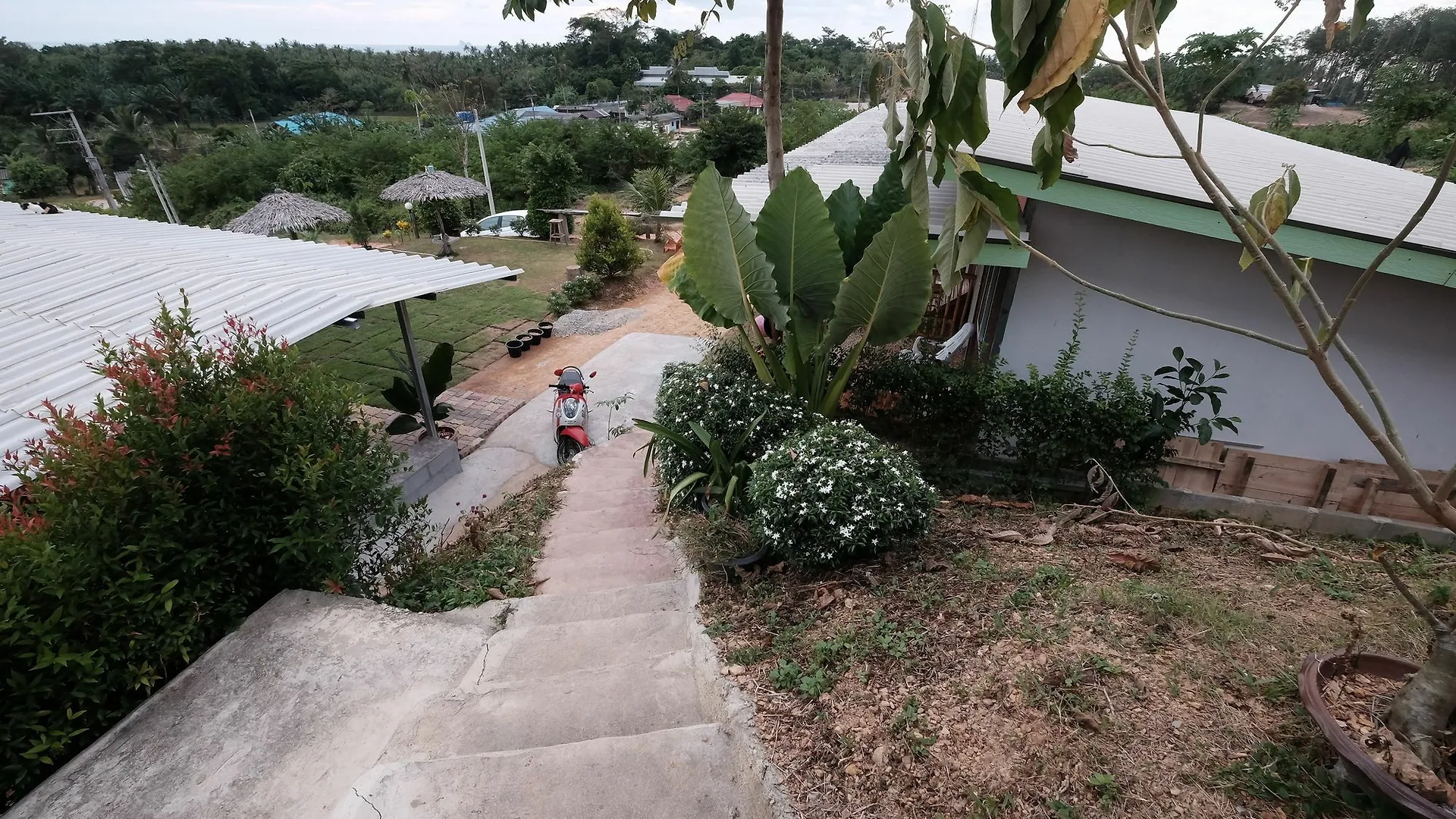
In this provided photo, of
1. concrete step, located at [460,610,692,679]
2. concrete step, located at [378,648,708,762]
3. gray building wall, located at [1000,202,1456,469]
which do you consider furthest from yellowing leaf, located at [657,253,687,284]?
concrete step, located at [378,648,708,762]

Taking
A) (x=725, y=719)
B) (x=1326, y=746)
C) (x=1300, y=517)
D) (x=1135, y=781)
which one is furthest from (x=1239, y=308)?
(x=725, y=719)

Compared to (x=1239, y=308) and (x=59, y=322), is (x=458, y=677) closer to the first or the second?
(x=59, y=322)

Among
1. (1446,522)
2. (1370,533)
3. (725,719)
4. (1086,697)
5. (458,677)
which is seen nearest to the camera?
(1446,522)

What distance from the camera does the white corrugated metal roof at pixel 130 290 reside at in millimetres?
4254

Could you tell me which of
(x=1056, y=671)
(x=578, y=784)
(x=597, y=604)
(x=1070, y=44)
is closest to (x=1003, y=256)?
(x=1056, y=671)

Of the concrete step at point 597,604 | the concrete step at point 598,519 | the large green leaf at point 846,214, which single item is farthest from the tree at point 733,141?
the concrete step at point 597,604

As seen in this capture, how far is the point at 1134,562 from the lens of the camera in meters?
3.31

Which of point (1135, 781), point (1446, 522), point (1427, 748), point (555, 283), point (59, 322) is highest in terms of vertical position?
point (1446, 522)

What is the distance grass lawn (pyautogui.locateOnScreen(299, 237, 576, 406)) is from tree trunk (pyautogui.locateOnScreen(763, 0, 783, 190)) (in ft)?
18.5

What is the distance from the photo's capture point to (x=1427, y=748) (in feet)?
6.06

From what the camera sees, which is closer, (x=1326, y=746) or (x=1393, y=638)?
(x=1326, y=746)

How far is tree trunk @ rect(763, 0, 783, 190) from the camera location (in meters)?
5.10

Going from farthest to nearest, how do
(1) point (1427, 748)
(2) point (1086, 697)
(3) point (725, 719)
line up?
(3) point (725, 719), (2) point (1086, 697), (1) point (1427, 748)

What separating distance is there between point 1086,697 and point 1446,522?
1.15 meters
